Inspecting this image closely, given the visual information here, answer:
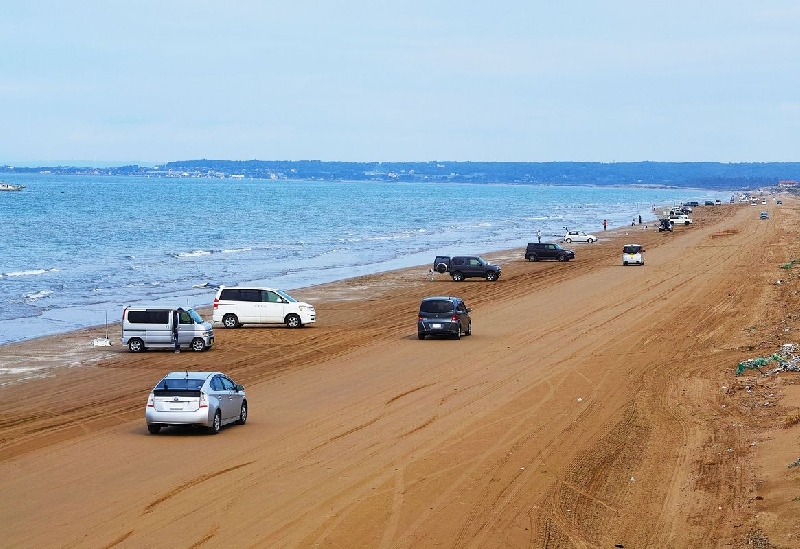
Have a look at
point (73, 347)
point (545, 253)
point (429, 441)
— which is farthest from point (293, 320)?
point (545, 253)

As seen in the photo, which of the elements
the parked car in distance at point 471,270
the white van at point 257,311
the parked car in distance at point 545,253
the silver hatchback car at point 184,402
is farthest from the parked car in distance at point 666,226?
the silver hatchback car at point 184,402

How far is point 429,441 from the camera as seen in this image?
2295cm

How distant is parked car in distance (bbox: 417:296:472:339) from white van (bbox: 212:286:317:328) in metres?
6.72

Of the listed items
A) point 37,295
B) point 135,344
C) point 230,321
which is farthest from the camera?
point 37,295

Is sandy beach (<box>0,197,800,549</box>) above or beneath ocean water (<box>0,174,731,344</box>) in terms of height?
above

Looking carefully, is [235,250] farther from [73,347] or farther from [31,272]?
[73,347]

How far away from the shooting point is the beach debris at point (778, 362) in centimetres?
2947

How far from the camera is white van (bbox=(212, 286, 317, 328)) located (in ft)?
149

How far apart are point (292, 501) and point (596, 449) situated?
281 inches

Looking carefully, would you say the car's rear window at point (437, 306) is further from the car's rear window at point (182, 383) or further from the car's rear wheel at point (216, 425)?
Answer: the car's rear window at point (182, 383)

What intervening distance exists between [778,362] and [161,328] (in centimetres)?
2099

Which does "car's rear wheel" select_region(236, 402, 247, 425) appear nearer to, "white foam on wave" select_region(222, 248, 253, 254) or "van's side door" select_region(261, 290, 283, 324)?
"van's side door" select_region(261, 290, 283, 324)

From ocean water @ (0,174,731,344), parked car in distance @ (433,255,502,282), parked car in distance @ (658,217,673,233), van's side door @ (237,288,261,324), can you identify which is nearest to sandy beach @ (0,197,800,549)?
van's side door @ (237,288,261,324)

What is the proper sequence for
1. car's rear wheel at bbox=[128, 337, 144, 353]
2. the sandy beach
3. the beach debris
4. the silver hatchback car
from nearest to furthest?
the sandy beach < the silver hatchback car < the beach debris < car's rear wheel at bbox=[128, 337, 144, 353]
